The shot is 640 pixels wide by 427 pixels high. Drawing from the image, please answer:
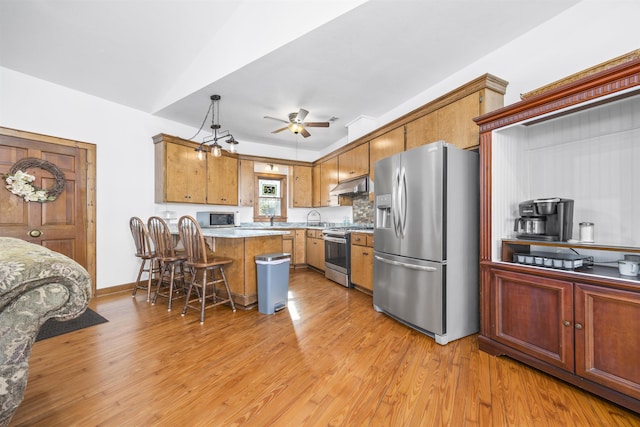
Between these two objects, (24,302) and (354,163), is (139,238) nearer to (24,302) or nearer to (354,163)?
(24,302)

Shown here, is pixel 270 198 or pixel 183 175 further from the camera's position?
pixel 270 198

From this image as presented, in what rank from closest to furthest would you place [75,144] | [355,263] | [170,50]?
[170,50] < [75,144] < [355,263]

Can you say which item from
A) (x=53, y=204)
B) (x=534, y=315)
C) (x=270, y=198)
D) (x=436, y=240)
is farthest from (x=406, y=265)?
(x=53, y=204)

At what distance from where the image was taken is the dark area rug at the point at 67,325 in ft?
7.96

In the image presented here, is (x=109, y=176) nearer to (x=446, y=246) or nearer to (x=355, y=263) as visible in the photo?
(x=355, y=263)

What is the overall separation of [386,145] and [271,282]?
93.2 inches

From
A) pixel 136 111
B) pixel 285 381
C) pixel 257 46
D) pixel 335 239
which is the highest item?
pixel 257 46

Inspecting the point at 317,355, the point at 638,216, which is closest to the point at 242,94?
the point at 317,355

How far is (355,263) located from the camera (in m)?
3.80

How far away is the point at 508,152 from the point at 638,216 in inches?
33.8

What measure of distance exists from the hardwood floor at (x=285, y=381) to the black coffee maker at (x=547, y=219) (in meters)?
0.95

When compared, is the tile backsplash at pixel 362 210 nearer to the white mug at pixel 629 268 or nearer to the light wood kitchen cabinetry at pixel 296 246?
the light wood kitchen cabinetry at pixel 296 246

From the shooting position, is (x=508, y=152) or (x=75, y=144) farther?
(x=75, y=144)

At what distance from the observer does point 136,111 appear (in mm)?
4094
